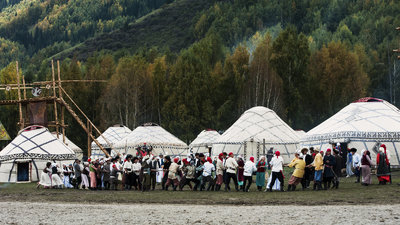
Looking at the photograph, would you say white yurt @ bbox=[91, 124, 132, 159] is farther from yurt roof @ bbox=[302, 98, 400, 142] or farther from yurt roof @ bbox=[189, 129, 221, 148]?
yurt roof @ bbox=[302, 98, 400, 142]

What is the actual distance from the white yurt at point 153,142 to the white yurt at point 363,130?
12307 mm

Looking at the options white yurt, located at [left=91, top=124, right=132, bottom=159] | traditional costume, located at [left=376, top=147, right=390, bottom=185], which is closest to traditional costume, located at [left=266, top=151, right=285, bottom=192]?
traditional costume, located at [left=376, top=147, right=390, bottom=185]

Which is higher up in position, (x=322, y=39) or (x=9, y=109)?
(x=322, y=39)

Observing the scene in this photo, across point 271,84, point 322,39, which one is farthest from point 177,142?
point 322,39

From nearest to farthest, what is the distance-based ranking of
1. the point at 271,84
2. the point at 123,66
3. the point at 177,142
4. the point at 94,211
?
1. the point at 94,211
2. the point at 177,142
3. the point at 271,84
4. the point at 123,66

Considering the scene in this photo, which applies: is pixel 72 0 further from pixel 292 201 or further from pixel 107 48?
pixel 292 201

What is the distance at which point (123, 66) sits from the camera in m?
51.2

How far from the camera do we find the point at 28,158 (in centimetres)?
2392

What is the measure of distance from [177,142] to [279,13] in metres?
74.7

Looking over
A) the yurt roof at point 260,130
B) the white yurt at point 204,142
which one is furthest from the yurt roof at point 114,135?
the yurt roof at point 260,130

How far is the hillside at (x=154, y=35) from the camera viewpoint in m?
125

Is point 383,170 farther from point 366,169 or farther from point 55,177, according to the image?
point 55,177

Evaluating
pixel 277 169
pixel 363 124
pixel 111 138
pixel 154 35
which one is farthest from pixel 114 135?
pixel 154 35

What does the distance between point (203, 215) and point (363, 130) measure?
16.4 meters
